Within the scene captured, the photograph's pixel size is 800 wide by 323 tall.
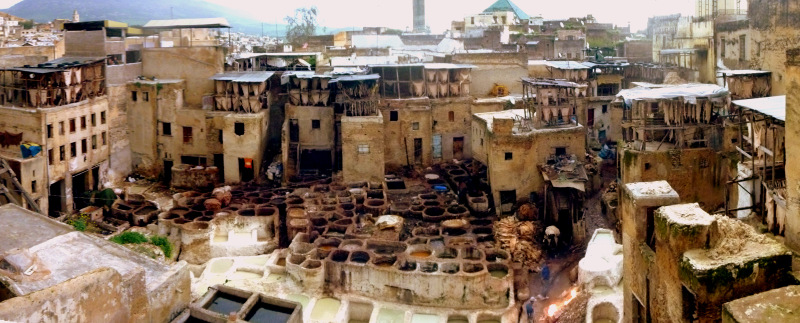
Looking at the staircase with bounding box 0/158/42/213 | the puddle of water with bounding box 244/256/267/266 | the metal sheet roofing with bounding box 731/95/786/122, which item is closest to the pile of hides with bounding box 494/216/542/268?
the puddle of water with bounding box 244/256/267/266

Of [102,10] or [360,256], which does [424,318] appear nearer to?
[360,256]

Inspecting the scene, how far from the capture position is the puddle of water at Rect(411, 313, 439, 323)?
86.7 ft

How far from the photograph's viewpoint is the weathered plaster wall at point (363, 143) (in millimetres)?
36531

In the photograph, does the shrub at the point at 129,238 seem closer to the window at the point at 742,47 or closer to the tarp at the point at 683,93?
the tarp at the point at 683,93

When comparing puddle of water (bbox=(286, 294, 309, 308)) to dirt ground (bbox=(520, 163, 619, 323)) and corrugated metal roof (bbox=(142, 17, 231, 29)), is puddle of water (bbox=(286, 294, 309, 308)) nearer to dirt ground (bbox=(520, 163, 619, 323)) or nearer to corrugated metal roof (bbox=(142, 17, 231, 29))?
dirt ground (bbox=(520, 163, 619, 323))

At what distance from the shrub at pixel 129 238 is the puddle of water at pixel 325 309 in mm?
7809

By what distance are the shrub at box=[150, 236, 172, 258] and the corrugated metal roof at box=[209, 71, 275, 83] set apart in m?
10.4

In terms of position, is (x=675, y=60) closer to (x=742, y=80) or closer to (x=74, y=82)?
(x=742, y=80)

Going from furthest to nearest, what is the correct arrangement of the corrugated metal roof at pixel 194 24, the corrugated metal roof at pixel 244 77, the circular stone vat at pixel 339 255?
1. the corrugated metal roof at pixel 194 24
2. the corrugated metal roof at pixel 244 77
3. the circular stone vat at pixel 339 255

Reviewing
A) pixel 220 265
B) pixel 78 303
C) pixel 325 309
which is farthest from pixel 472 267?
pixel 78 303

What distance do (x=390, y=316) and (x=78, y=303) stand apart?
12.7 metres

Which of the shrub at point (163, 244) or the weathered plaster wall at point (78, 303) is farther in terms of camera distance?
the shrub at point (163, 244)

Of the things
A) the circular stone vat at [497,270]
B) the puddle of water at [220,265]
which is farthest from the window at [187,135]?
the circular stone vat at [497,270]

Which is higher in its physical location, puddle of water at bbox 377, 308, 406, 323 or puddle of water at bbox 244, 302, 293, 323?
puddle of water at bbox 244, 302, 293, 323
